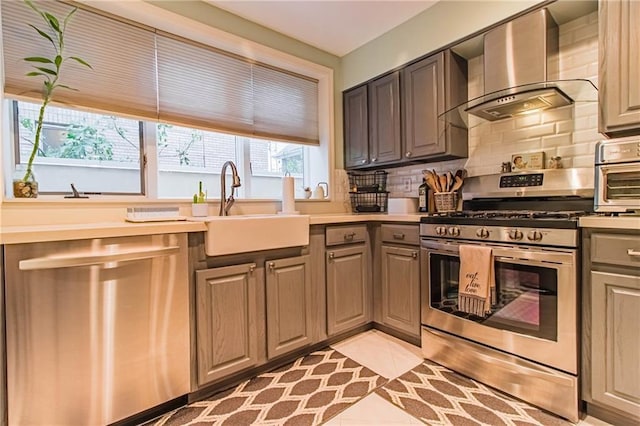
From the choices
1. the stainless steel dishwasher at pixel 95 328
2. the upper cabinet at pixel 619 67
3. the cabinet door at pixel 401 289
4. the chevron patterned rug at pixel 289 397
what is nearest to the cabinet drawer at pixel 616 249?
the upper cabinet at pixel 619 67

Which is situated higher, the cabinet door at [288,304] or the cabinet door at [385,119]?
the cabinet door at [385,119]

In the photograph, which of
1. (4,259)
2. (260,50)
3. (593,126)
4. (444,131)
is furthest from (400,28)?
(4,259)

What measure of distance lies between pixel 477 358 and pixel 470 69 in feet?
6.85

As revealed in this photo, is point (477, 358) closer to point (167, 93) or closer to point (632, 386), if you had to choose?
point (632, 386)

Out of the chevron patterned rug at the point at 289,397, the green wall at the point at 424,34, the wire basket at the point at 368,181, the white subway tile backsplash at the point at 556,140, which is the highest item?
the green wall at the point at 424,34

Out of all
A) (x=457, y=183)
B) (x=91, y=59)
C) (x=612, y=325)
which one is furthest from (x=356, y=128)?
(x=612, y=325)

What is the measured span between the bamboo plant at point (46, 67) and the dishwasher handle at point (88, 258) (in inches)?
27.4

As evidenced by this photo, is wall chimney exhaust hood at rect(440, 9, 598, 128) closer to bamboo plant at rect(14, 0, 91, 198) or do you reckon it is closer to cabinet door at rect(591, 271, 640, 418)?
cabinet door at rect(591, 271, 640, 418)

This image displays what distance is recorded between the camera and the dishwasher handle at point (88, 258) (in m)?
1.17

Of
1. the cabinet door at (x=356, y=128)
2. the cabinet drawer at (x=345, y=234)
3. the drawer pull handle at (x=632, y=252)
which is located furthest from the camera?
the cabinet door at (x=356, y=128)

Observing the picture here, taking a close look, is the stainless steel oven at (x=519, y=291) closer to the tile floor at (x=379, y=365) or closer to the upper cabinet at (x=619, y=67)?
the tile floor at (x=379, y=365)

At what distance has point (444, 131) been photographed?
2307 millimetres

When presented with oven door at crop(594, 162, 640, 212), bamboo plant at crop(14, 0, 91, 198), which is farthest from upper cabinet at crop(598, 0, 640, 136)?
bamboo plant at crop(14, 0, 91, 198)

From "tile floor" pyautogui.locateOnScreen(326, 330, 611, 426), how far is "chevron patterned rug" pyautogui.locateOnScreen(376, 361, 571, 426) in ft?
0.20
